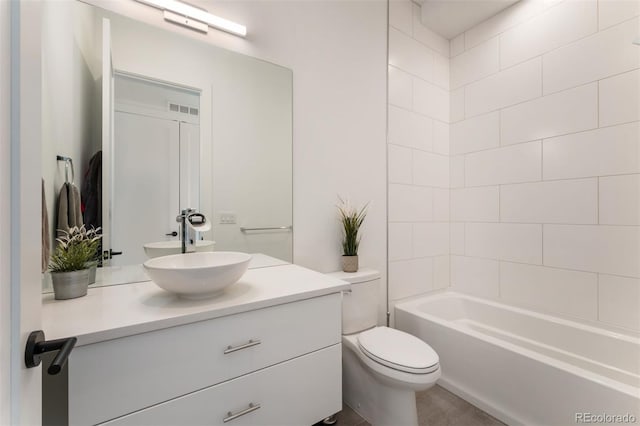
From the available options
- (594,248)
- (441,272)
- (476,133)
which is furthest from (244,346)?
(476,133)

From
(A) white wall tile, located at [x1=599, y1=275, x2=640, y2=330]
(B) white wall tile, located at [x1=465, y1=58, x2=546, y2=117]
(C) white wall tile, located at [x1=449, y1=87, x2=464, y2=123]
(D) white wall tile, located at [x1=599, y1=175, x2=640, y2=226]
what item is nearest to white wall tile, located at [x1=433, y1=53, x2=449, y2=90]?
(C) white wall tile, located at [x1=449, y1=87, x2=464, y2=123]

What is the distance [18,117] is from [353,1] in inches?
84.1

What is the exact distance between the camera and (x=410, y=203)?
7.56 feet

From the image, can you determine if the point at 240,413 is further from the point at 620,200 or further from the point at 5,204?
the point at 620,200

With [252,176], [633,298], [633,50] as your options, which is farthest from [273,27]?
[633,298]

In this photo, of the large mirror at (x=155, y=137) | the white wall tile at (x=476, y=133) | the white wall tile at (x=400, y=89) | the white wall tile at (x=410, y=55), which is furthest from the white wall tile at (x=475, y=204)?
the large mirror at (x=155, y=137)

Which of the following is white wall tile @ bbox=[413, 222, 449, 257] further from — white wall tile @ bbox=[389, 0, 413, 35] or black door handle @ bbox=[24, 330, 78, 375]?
black door handle @ bbox=[24, 330, 78, 375]

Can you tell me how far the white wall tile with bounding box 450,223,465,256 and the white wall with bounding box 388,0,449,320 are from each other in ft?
0.16

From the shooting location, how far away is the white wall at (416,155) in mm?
2217

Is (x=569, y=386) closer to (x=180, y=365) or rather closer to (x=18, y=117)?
(x=180, y=365)

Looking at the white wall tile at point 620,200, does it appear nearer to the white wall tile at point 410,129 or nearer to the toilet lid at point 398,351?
the white wall tile at point 410,129

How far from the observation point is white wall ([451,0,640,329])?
5.40 feet

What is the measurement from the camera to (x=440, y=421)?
5.28 feet

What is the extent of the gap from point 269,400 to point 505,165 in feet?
7.10
